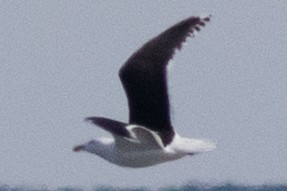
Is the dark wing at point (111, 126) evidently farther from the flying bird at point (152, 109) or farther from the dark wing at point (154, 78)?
the dark wing at point (154, 78)

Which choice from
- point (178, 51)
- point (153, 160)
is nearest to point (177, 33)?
point (178, 51)

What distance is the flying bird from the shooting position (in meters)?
11.9

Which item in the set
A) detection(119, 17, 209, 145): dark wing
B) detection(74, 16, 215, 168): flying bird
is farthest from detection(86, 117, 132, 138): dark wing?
detection(119, 17, 209, 145): dark wing

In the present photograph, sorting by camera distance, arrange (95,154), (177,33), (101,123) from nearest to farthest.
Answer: (101,123) → (177,33) → (95,154)

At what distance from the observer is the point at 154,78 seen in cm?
1234

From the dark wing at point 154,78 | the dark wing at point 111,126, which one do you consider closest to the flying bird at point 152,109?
the dark wing at point 154,78

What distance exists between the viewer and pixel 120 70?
488 inches

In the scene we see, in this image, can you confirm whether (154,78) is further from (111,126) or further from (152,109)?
(111,126)

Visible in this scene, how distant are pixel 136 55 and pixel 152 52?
169 millimetres

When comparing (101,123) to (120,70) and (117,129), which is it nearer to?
(117,129)

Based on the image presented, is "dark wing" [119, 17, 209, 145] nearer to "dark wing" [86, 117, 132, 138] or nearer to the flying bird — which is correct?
the flying bird

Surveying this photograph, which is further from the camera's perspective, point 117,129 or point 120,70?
point 120,70

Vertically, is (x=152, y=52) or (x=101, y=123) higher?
(x=152, y=52)

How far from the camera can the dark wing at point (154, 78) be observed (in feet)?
39.6
